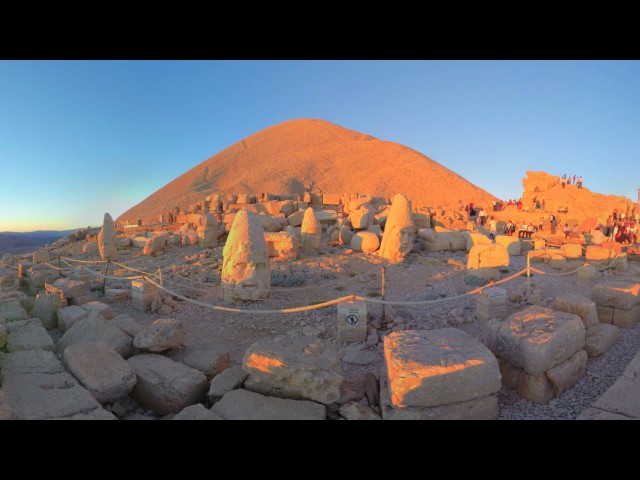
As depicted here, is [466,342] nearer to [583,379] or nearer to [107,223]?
[583,379]

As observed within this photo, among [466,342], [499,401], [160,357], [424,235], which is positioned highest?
[424,235]

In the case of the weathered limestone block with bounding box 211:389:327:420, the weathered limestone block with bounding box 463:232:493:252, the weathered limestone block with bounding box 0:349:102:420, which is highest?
the weathered limestone block with bounding box 463:232:493:252

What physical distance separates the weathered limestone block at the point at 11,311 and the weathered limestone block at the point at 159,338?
6.64ft

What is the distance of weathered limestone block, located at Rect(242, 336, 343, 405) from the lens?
10.4ft

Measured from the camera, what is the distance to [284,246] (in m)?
10.8

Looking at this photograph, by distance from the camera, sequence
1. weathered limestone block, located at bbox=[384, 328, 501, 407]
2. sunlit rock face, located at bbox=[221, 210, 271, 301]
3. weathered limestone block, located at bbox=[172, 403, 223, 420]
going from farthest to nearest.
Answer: sunlit rock face, located at bbox=[221, 210, 271, 301], weathered limestone block, located at bbox=[384, 328, 501, 407], weathered limestone block, located at bbox=[172, 403, 223, 420]

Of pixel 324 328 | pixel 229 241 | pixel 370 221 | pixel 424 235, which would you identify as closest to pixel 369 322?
pixel 324 328

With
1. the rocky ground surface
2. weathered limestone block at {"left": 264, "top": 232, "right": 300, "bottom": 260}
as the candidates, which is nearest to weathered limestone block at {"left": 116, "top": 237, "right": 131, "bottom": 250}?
the rocky ground surface

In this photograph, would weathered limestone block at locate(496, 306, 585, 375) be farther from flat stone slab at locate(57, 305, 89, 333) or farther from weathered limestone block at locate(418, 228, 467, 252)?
weathered limestone block at locate(418, 228, 467, 252)

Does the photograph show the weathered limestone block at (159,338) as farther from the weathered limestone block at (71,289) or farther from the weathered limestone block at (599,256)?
the weathered limestone block at (599,256)

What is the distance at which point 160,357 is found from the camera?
406 centimetres

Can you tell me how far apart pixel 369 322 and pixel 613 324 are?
353cm

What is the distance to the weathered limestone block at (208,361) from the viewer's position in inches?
158

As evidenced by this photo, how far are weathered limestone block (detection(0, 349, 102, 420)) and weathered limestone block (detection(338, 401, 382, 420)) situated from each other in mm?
2047
